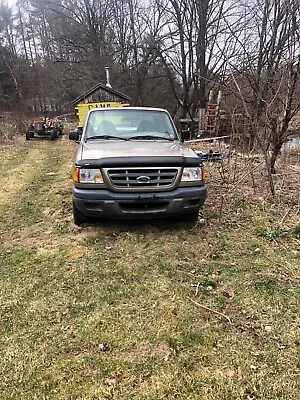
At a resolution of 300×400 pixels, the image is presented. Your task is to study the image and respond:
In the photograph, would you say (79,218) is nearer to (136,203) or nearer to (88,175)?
(88,175)

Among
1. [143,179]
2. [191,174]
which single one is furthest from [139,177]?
[191,174]

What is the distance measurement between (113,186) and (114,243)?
2.22 feet

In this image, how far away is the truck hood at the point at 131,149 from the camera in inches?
167

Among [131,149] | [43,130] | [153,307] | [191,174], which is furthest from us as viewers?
[43,130]

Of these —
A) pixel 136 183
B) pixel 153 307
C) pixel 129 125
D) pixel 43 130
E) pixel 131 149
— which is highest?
pixel 129 125

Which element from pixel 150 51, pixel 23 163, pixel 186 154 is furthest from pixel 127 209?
pixel 150 51

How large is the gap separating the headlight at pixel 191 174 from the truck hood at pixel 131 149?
0.19 metres

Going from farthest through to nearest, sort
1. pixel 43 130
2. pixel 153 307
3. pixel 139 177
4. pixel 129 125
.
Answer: pixel 43 130
pixel 129 125
pixel 139 177
pixel 153 307

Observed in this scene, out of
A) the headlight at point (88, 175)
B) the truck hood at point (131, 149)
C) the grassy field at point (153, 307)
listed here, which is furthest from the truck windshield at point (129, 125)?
the grassy field at point (153, 307)

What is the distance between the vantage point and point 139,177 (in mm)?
4121

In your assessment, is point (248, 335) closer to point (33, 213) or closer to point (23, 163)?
point (33, 213)

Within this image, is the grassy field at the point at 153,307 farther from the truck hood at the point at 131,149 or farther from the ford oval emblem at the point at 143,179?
the truck hood at the point at 131,149

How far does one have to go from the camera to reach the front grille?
4105 millimetres

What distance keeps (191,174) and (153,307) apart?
190 centimetres
